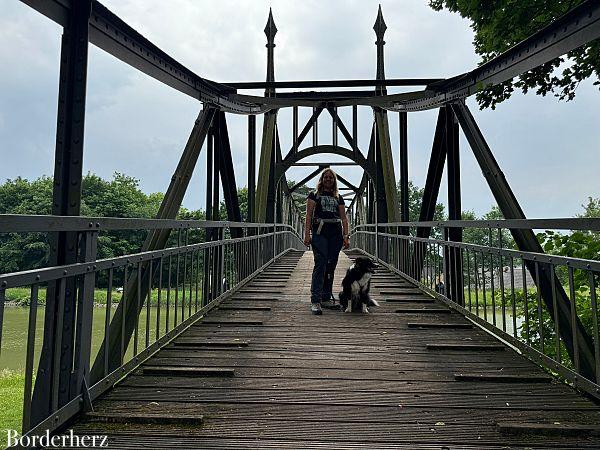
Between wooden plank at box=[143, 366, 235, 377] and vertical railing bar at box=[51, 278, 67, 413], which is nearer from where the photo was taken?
vertical railing bar at box=[51, 278, 67, 413]

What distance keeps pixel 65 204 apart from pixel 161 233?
1.31m

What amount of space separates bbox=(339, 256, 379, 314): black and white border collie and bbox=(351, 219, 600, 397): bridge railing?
A: 110 centimetres

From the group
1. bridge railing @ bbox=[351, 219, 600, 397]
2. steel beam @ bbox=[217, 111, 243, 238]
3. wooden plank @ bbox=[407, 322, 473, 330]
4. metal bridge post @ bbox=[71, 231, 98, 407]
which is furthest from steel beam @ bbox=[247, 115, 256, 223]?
metal bridge post @ bbox=[71, 231, 98, 407]

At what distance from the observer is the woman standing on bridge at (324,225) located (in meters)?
5.13

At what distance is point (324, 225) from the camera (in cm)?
515

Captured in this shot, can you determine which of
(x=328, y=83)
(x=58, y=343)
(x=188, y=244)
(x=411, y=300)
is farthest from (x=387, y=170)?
(x=58, y=343)

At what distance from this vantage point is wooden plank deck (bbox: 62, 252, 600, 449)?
218 cm

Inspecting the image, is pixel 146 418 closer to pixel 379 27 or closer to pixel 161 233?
pixel 161 233

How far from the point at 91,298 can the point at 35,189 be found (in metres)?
59.0

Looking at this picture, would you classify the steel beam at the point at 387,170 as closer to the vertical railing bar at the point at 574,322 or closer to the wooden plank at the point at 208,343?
the wooden plank at the point at 208,343

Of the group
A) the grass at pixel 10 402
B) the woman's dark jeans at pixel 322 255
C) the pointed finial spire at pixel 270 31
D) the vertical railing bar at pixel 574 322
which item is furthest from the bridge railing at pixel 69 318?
the pointed finial spire at pixel 270 31

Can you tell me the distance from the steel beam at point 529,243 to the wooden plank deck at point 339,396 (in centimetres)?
45

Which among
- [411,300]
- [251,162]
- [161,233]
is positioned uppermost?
[251,162]

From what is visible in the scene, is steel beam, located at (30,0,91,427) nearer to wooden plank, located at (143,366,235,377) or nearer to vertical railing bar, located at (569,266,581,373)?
wooden plank, located at (143,366,235,377)
